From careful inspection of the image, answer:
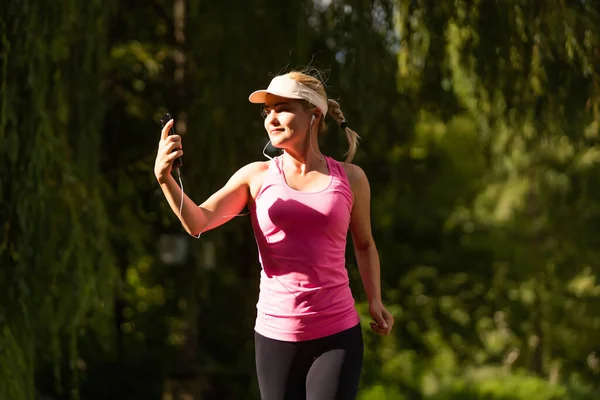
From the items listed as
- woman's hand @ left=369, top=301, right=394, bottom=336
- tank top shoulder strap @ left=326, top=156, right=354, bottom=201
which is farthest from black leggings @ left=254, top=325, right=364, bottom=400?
tank top shoulder strap @ left=326, top=156, right=354, bottom=201

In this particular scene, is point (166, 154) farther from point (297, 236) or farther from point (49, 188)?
point (49, 188)

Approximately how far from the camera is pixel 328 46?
6.17 metres

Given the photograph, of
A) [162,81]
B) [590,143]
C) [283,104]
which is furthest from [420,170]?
[283,104]

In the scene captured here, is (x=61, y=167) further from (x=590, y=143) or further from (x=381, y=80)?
(x=590, y=143)

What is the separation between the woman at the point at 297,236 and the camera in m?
2.54

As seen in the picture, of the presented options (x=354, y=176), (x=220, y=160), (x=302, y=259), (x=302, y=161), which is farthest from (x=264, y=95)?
(x=220, y=160)

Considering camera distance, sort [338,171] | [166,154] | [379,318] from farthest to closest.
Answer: [379,318] < [338,171] < [166,154]

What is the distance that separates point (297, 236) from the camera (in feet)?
8.34

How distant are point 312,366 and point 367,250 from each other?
1.28ft

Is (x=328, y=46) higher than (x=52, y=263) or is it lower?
higher

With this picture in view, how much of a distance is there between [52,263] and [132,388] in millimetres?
3736

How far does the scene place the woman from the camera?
2545mm

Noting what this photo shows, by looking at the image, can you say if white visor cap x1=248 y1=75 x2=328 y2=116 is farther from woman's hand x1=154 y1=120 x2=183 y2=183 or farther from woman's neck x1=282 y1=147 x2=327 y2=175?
woman's hand x1=154 y1=120 x2=183 y2=183

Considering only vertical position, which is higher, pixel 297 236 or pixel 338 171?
pixel 338 171
